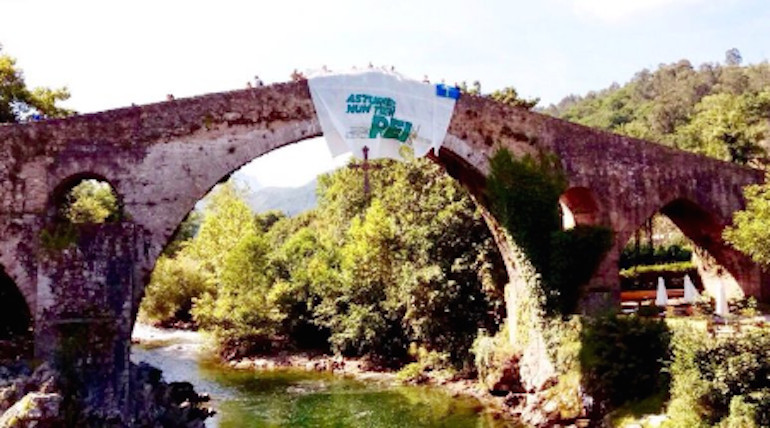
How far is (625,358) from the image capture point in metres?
16.4

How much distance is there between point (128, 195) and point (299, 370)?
46.8ft

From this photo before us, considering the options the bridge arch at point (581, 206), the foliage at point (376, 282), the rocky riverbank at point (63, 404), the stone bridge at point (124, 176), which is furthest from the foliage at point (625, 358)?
the rocky riverbank at point (63, 404)

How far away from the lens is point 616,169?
2202 centimetres

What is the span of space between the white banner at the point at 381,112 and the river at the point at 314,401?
7167 mm

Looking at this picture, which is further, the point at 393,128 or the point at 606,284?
the point at 606,284

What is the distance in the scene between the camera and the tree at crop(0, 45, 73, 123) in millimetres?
19703

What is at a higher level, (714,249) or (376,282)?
(714,249)

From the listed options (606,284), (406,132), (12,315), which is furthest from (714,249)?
(12,315)

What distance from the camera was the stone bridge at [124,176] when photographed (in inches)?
573

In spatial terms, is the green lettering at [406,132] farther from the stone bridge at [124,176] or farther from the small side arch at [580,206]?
the small side arch at [580,206]

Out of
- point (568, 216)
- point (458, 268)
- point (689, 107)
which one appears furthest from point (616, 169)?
point (689, 107)

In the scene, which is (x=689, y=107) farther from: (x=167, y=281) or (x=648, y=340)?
(x=648, y=340)

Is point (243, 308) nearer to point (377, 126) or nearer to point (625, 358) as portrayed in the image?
point (377, 126)

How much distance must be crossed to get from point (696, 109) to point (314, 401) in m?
44.8
